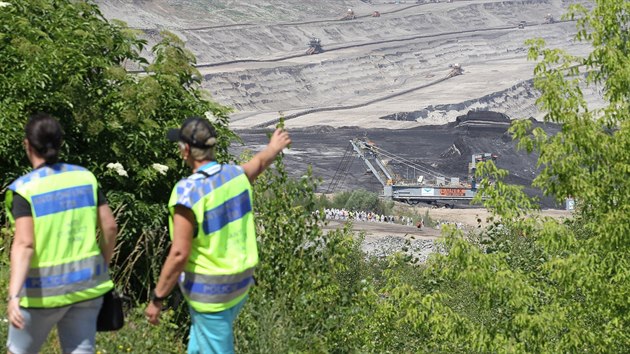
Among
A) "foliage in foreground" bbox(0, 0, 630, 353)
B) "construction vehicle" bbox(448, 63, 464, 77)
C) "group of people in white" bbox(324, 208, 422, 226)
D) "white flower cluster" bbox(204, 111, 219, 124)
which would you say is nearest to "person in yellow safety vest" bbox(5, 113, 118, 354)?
"foliage in foreground" bbox(0, 0, 630, 353)

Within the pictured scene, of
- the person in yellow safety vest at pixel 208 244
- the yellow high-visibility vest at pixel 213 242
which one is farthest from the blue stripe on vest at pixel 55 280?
the yellow high-visibility vest at pixel 213 242

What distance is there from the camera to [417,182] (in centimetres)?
7581

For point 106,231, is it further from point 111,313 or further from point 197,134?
point 197,134

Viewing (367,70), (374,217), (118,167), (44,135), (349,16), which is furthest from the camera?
(349,16)

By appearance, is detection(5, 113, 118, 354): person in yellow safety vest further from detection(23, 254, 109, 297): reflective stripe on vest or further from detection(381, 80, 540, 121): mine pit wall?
detection(381, 80, 540, 121): mine pit wall

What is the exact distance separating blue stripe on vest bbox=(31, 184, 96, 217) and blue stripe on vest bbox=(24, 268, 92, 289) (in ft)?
0.90

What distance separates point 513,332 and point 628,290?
1.22m

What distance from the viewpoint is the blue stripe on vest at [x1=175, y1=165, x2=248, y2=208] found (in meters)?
4.77

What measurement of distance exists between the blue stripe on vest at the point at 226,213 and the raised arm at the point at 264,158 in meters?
0.16

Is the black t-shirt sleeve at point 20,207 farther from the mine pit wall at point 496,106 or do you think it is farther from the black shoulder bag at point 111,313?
the mine pit wall at point 496,106

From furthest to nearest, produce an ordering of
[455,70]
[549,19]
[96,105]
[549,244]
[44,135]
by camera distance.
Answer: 1. [549,19]
2. [455,70]
3. [549,244]
4. [96,105]
5. [44,135]

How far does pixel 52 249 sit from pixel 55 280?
5.3 inches

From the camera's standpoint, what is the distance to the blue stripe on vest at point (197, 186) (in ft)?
15.6

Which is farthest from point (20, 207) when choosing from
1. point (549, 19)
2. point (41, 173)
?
point (549, 19)
